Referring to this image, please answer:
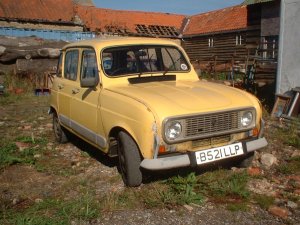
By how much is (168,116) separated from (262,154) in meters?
2.30

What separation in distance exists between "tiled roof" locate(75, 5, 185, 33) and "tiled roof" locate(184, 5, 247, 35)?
1732 millimetres

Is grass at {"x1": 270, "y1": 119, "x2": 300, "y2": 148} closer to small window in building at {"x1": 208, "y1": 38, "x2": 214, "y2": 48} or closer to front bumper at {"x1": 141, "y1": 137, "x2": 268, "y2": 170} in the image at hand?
front bumper at {"x1": 141, "y1": 137, "x2": 268, "y2": 170}

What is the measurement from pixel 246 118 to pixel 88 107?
216cm

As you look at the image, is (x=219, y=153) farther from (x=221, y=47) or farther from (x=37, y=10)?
(x=37, y=10)

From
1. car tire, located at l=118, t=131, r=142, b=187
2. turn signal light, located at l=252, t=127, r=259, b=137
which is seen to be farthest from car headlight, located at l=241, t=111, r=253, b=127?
car tire, located at l=118, t=131, r=142, b=187

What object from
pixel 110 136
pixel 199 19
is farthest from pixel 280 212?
pixel 199 19

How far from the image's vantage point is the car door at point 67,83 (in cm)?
593

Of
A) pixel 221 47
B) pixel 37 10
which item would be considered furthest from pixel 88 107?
pixel 37 10

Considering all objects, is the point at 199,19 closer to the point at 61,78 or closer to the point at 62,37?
the point at 62,37

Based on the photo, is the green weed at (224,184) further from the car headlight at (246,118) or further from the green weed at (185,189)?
the car headlight at (246,118)

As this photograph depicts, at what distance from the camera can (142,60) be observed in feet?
17.7

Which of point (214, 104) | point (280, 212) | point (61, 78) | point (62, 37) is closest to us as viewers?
point (280, 212)

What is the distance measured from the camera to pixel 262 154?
5.62 metres

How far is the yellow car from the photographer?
13.3 ft
